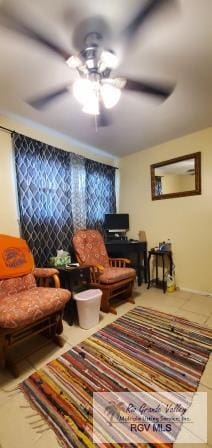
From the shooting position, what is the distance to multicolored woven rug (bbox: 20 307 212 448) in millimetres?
1278

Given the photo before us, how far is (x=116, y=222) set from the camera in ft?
12.6

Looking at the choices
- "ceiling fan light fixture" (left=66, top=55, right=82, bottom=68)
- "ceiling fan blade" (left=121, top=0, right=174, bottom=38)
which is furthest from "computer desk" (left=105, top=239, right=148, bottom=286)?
"ceiling fan blade" (left=121, top=0, right=174, bottom=38)

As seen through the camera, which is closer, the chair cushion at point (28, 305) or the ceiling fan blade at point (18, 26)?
the ceiling fan blade at point (18, 26)

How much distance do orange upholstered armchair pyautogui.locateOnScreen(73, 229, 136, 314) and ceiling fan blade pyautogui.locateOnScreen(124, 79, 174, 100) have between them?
1.89 m

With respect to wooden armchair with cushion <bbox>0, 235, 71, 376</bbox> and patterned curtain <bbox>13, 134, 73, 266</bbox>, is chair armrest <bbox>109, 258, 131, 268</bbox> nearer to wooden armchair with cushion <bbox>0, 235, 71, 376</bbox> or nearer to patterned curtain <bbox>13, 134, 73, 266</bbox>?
patterned curtain <bbox>13, 134, 73, 266</bbox>

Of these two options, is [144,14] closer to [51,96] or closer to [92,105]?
[92,105]

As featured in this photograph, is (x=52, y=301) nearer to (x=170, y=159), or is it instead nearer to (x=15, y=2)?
(x=15, y=2)

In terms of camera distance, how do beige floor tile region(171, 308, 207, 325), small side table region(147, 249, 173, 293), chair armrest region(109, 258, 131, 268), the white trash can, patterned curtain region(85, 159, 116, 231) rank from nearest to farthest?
the white trash can → beige floor tile region(171, 308, 207, 325) → chair armrest region(109, 258, 131, 268) → small side table region(147, 249, 173, 293) → patterned curtain region(85, 159, 116, 231)

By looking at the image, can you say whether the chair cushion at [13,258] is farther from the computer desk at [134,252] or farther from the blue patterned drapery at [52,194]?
the computer desk at [134,252]

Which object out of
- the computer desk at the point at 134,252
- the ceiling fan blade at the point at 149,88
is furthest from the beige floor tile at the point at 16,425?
the ceiling fan blade at the point at 149,88

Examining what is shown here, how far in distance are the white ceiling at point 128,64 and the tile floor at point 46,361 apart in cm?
240

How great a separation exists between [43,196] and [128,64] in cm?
174

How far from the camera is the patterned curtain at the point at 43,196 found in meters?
2.52

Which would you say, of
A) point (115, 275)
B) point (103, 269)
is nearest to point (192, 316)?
point (115, 275)
